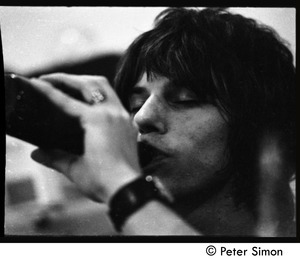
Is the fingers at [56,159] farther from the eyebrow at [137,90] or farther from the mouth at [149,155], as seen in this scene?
the eyebrow at [137,90]

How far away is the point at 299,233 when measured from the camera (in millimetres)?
2674

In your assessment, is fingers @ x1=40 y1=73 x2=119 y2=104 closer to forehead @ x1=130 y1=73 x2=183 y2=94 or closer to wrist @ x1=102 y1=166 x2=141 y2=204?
forehead @ x1=130 y1=73 x2=183 y2=94

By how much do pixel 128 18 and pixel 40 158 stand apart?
34.0 inches

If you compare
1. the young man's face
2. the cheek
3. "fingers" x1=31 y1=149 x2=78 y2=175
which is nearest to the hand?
"fingers" x1=31 y1=149 x2=78 y2=175

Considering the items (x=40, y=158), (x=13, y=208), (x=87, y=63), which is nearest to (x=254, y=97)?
(x=87, y=63)

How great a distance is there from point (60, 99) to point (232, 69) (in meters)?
0.91

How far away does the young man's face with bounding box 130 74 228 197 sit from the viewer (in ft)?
8.67

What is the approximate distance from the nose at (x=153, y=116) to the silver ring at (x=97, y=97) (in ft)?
0.73

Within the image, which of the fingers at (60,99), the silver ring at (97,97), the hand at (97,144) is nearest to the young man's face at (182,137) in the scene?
the hand at (97,144)

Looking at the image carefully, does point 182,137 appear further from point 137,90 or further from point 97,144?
point 97,144

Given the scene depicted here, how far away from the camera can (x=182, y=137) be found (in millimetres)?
2656

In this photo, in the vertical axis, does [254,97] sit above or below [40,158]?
above
